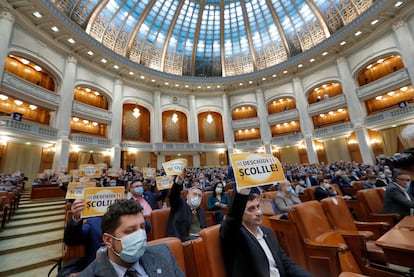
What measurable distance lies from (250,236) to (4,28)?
13999 millimetres

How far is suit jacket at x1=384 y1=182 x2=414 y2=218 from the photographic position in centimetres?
266

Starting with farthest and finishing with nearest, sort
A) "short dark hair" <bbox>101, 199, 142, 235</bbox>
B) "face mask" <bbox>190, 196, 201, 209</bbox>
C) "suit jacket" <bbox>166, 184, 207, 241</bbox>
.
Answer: "face mask" <bbox>190, 196, 201, 209</bbox>
"suit jacket" <bbox>166, 184, 207, 241</bbox>
"short dark hair" <bbox>101, 199, 142, 235</bbox>

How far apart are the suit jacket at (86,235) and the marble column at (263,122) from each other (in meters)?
17.5

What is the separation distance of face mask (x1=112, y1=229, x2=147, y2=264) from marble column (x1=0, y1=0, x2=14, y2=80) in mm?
12425

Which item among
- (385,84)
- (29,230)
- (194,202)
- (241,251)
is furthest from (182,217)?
(385,84)

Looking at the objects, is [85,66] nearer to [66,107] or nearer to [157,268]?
[66,107]

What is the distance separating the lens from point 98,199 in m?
2.20

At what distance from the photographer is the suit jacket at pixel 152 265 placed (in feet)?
3.59

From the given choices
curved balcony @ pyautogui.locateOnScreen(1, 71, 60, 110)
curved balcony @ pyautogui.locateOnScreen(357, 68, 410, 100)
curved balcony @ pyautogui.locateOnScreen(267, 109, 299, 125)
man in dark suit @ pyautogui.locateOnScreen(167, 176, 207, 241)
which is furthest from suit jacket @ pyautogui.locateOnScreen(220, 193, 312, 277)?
curved balcony @ pyautogui.locateOnScreen(267, 109, 299, 125)

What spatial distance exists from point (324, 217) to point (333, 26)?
59.6 feet

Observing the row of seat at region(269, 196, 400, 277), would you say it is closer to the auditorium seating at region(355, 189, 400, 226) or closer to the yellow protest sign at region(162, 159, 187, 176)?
the auditorium seating at region(355, 189, 400, 226)

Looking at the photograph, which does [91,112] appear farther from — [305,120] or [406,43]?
[406,43]

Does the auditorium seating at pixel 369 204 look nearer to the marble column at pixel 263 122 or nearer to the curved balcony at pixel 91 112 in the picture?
the marble column at pixel 263 122

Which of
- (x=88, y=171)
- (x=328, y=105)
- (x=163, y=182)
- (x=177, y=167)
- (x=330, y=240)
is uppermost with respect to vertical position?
(x=328, y=105)
